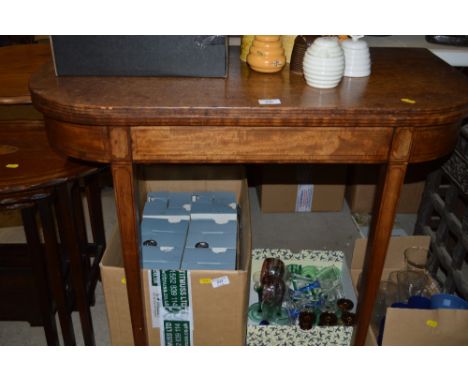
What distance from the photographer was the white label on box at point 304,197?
8.24 ft

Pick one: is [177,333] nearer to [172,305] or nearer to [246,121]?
[172,305]

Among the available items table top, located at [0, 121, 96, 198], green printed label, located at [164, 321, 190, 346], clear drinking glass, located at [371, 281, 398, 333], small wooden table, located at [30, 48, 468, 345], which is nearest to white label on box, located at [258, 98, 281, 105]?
small wooden table, located at [30, 48, 468, 345]

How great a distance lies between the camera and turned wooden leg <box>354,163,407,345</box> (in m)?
1.27

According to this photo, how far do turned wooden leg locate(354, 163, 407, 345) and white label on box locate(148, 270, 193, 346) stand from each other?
1.66 feet

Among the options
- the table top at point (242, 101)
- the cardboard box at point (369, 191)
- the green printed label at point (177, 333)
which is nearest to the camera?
the table top at point (242, 101)

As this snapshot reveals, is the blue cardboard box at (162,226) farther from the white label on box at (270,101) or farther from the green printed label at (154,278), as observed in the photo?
the white label on box at (270,101)

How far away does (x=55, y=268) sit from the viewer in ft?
5.01

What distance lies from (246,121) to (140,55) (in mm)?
323

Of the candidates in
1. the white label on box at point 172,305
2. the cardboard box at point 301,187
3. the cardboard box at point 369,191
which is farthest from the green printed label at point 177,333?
the cardboard box at point 369,191

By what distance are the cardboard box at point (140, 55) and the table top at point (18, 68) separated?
0.92ft

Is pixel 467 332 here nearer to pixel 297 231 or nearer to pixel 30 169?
pixel 297 231

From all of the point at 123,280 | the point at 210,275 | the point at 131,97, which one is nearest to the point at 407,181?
the point at 210,275

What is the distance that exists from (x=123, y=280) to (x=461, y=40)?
1.56 meters

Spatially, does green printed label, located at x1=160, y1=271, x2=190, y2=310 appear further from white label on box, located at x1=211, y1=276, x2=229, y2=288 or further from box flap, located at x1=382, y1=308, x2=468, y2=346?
box flap, located at x1=382, y1=308, x2=468, y2=346
